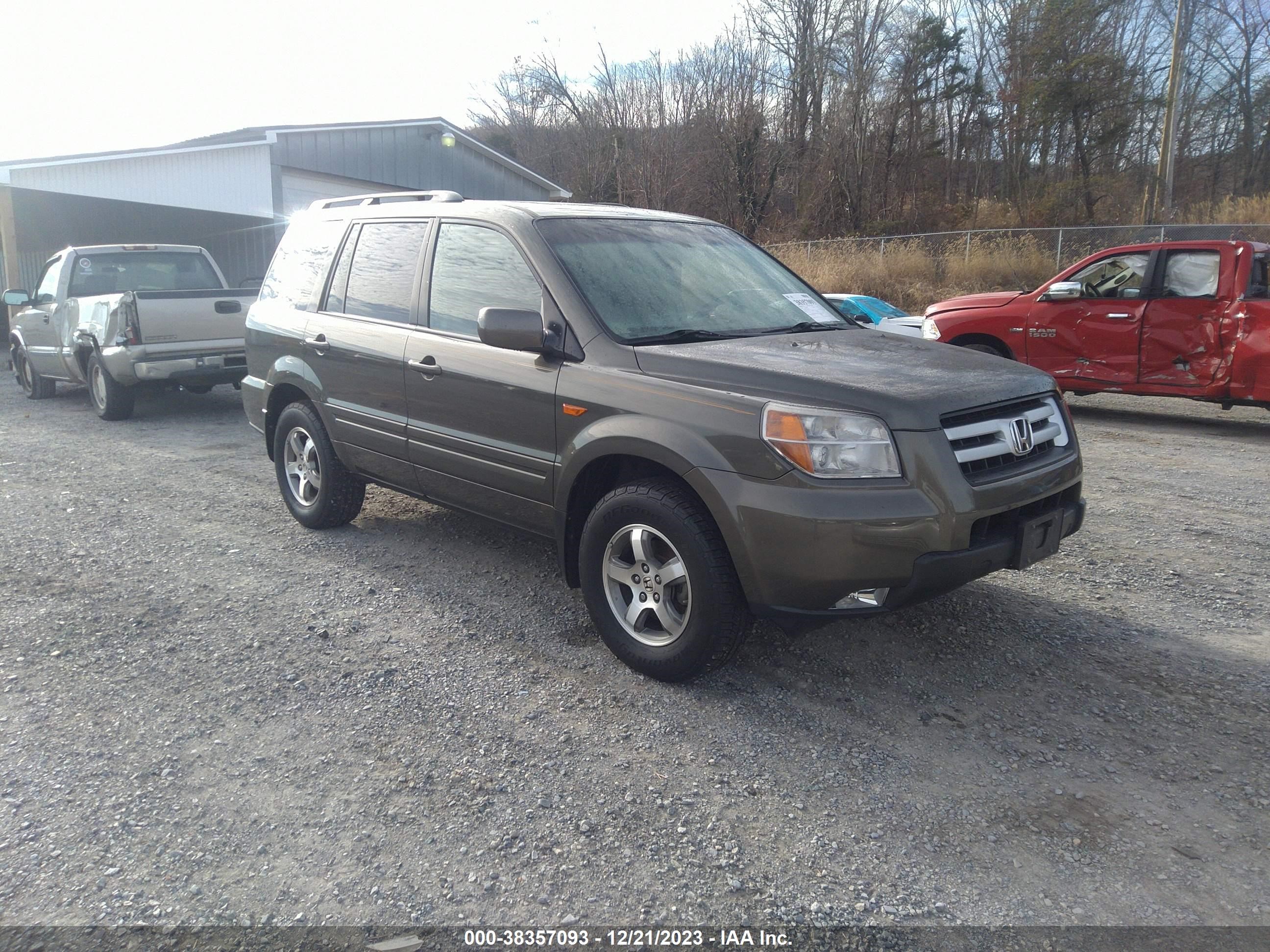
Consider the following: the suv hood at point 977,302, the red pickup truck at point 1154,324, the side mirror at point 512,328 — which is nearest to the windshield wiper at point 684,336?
the side mirror at point 512,328

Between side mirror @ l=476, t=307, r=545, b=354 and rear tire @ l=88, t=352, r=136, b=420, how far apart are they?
7.71m

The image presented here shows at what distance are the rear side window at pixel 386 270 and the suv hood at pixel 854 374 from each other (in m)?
1.69

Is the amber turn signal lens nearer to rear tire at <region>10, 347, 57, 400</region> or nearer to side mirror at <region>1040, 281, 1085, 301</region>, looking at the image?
side mirror at <region>1040, 281, 1085, 301</region>

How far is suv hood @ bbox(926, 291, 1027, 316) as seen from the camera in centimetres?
1035

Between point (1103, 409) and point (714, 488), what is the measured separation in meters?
9.15

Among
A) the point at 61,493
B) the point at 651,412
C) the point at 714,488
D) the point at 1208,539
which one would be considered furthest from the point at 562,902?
the point at 61,493

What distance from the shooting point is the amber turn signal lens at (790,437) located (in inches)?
128

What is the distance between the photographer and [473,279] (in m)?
4.50

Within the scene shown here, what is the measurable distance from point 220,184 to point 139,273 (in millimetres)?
8354

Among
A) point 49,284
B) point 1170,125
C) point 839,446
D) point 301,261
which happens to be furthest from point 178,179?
point 1170,125

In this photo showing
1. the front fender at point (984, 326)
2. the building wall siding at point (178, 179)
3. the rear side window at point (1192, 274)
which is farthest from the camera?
the building wall siding at point (178, 179)

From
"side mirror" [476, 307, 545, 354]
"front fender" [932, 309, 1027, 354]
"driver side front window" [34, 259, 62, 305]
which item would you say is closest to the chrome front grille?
"side mirror" [476, 307, 545, 354]

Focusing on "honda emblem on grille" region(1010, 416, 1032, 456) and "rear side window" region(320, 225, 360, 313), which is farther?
"rear side window" region(320, 225, 360, 313)

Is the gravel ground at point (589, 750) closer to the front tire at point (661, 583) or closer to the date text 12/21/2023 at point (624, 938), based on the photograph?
the date text 12/21/2023 at point (624, 938)
